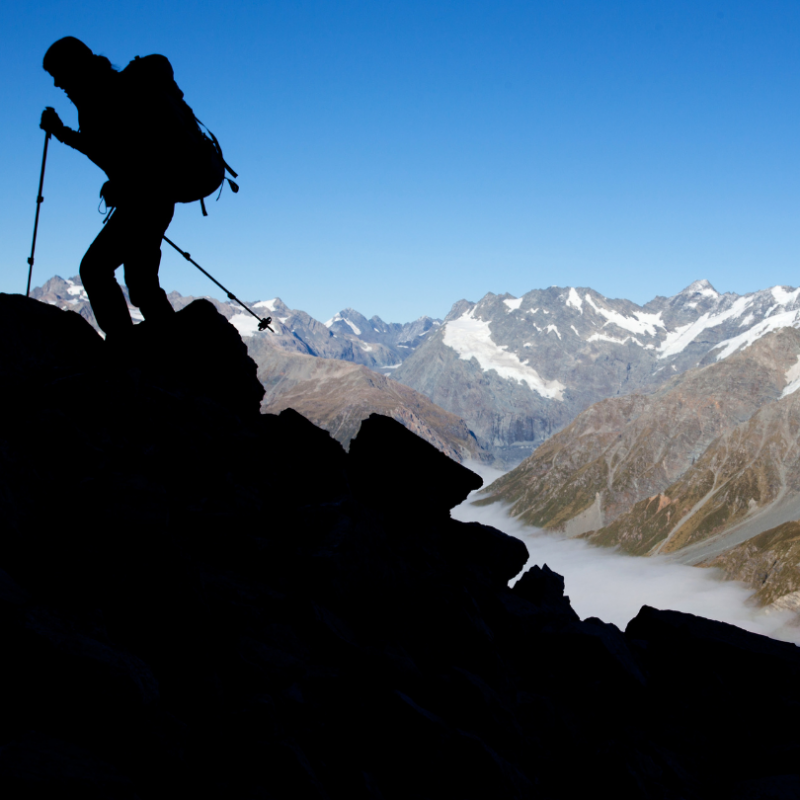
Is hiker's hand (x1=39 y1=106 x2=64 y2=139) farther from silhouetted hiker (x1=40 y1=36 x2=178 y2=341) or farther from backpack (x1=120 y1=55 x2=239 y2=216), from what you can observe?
backpack (x1=120 y1=55 x2=239 y2=216)

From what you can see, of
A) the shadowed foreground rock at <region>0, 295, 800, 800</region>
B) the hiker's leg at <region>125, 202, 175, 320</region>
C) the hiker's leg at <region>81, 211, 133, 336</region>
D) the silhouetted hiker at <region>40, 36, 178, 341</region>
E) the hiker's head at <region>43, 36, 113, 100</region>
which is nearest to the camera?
the shadowed foreground rock at <region>0, 295, 800, 800</region>

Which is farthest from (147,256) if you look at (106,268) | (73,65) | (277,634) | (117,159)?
(277,634)

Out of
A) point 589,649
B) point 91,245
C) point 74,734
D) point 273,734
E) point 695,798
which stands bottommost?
point 74,734

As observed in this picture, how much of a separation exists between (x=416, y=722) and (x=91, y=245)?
11.3 metres

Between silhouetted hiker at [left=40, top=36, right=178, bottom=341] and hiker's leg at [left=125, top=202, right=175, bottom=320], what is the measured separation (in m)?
0.02

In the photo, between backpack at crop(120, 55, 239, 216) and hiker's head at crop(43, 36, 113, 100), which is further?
backpack at crop(120, 55, 239, 216)

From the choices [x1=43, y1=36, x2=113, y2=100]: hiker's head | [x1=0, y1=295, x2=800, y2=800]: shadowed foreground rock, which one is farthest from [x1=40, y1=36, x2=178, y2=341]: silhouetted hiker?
[x1=0, y1=295, x2=800, y2=800]: shadowed foreground rock

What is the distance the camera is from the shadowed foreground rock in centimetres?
804

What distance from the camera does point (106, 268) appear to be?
13117 mm

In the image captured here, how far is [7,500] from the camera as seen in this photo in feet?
31.3

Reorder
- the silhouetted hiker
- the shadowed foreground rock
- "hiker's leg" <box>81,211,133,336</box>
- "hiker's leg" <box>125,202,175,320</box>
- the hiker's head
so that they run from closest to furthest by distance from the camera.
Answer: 1. the shadowed foreground rock
2. the hiker's head
3. the silhouetted hiker
4. "hiker's leg" <box>81,211,133,336</box>
5. "hiker's leg" <box>125,202,175,320</box>

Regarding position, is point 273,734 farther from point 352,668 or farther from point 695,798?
point 695,798

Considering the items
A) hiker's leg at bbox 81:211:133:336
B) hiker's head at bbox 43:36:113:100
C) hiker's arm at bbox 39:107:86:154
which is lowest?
hiker's leg at bbox 81:211:133:336

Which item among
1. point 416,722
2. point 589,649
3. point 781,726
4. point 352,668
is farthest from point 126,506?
point 781,726
